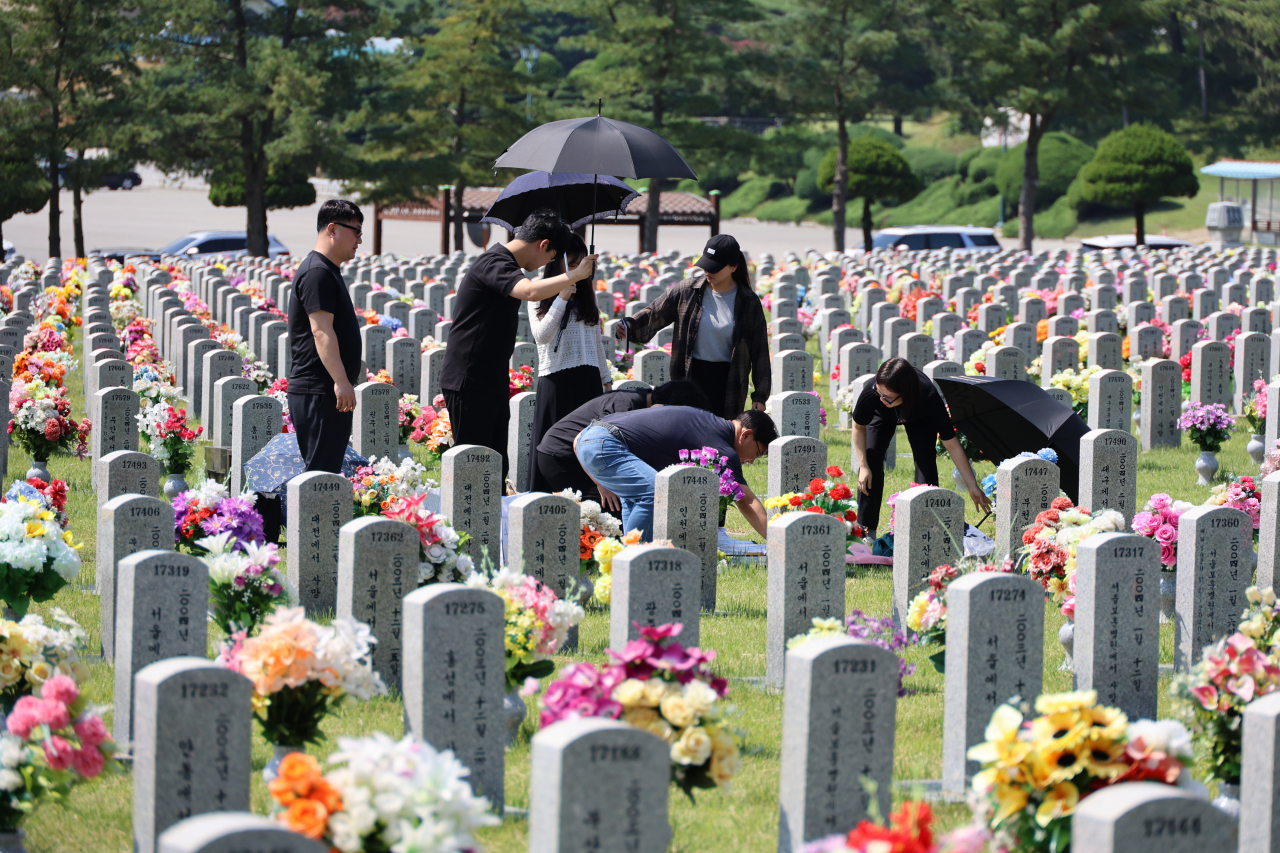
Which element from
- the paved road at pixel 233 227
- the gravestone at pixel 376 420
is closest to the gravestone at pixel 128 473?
→ the gravestone at pixel 376 420

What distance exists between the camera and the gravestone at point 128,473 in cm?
679

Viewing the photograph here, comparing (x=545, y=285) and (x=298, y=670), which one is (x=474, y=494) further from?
(x=298, y=670)

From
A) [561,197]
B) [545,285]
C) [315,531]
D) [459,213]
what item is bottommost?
[315,531]

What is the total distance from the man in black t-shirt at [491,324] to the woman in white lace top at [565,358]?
0.13 m

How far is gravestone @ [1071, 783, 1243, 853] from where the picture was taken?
3049 mm

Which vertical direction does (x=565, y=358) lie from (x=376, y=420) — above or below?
above

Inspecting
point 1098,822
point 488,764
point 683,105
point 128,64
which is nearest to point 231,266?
point 128,64

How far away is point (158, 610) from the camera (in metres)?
4.63

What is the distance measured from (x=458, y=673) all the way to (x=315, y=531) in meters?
2.14

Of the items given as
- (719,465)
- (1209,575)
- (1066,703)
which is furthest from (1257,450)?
(1066,703)

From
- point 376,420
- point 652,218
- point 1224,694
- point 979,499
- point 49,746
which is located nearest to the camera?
point 49,746

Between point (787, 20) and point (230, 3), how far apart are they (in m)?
13.3

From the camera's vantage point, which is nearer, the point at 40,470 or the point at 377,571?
the point at 377,571

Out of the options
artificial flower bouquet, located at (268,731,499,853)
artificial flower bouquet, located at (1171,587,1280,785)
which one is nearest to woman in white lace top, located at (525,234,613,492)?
artificial flower bouquet, located at (1171,587,1280,785)
